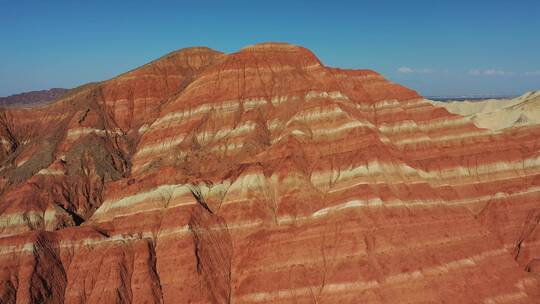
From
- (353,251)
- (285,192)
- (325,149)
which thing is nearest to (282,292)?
(353,251)

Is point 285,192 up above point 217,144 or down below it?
below

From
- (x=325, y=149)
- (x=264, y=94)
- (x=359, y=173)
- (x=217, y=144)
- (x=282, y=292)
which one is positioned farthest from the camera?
(x=264, y=94)

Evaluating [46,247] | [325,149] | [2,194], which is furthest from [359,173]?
[2,194]

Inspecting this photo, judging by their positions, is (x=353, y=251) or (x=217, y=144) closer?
(x=353, y=251)

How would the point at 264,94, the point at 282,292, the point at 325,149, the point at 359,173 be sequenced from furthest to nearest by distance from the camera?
the point at 264,94
the point at 325,149
the point at 359,173
the point at 282,292

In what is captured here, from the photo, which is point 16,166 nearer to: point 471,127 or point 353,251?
point 353,251

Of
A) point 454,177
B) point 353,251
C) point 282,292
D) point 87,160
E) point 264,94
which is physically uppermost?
point 264,94
